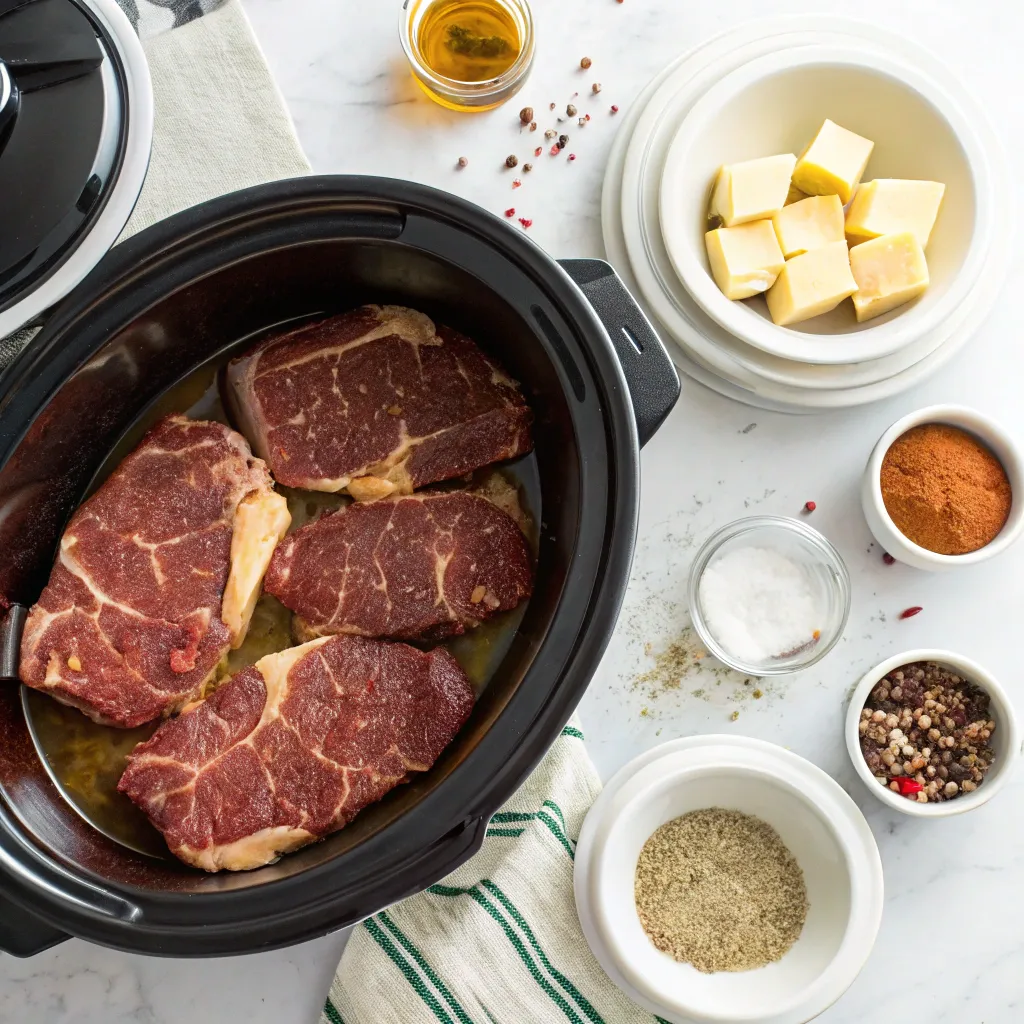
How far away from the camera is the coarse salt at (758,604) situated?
2.06 meters

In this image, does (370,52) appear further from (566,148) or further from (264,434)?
(264,434)

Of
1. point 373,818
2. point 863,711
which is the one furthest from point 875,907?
point 373,818

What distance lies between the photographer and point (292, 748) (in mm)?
1816

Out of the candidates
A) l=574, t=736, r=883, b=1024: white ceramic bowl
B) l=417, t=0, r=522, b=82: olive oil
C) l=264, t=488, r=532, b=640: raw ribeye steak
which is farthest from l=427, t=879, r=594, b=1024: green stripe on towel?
l=417, t=0, r=522, b=82: olive oil

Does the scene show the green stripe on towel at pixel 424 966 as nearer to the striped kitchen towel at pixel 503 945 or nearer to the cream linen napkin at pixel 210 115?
the striped kitchen towel at pixel 503 945

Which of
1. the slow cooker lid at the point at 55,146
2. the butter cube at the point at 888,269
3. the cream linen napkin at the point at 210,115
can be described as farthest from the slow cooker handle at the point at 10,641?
the butter cube at the point at 888,269

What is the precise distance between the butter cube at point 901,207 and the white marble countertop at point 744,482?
315 mm

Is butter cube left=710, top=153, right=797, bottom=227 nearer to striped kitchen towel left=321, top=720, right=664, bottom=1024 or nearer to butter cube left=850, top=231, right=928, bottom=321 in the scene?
butter cube left=850, top=231, right=928, bottom=321

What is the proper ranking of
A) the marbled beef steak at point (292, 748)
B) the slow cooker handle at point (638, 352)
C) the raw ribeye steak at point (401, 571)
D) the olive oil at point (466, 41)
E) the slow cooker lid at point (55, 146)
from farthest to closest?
the olive oil at point (466, 41) < the raw ribeye steak at point (401, 571) < the marbled beef steak at point (292, 748) < the slow cooker handle at point (638, 352) < the slow cooker lid at point (55, 146)

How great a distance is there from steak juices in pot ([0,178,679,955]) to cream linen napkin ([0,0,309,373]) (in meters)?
0.35

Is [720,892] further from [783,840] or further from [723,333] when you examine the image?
[723,333]

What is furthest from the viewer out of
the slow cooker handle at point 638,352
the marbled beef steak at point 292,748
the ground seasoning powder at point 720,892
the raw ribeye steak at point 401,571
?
the ground seasoning powder at point 720,892

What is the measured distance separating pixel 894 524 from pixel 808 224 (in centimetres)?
67

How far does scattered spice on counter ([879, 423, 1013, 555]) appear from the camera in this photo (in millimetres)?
2010
